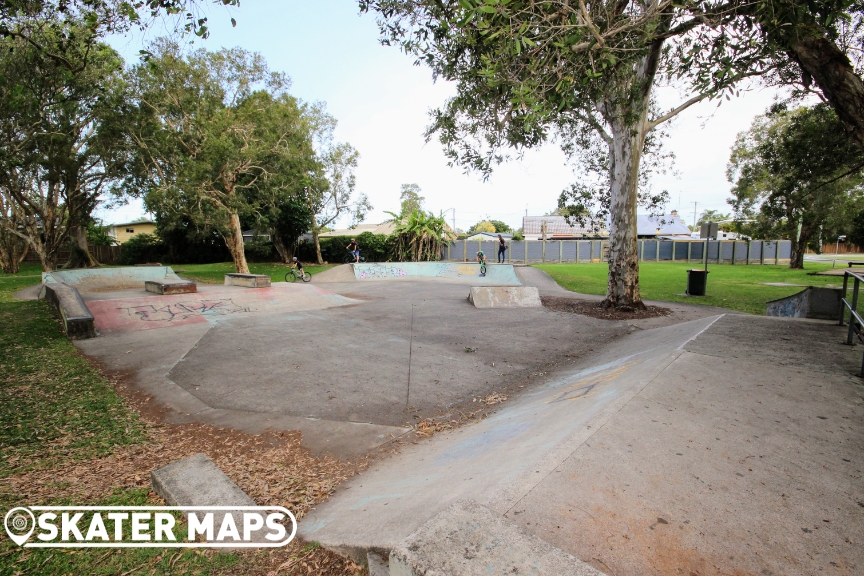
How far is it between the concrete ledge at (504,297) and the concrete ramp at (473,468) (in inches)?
267

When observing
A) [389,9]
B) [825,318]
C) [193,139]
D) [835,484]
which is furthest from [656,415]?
[193,139]

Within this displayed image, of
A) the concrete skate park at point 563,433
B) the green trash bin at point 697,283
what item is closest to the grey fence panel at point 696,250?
the green trash bin at point 697,283

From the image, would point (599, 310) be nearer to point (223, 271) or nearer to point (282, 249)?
point (223, 271)

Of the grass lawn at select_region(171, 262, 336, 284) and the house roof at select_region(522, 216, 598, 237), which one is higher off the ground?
the house roof at select_region(522, 216, 598, 237)

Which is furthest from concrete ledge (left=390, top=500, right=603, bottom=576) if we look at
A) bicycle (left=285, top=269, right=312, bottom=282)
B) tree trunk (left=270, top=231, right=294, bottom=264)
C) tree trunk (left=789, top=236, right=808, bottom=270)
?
tree trunk (left=270, top=231, right=294, bottom=264)

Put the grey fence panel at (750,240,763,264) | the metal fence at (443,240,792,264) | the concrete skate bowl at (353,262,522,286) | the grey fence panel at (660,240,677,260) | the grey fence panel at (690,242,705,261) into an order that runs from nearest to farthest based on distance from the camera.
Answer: the concrete skate bowl at (353,262,522,286)
the grey fence panel at (750,240,763,264)
the metal fence at (443,240,792,264)
the grey fence panel at (690,242,705,261)
the grey fence panel at (660,240,677,260)

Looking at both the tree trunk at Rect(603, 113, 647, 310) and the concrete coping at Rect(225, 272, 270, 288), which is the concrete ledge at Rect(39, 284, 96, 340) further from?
the tree trunk at Rect(603, 113, 647, 310)

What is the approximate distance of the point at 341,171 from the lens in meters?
30.8

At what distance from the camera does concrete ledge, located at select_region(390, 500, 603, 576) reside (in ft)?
5.30

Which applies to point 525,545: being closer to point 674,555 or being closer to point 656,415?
point 674,555

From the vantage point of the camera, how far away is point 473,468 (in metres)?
2.82

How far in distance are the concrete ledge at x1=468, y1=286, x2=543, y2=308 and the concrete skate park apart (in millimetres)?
3065

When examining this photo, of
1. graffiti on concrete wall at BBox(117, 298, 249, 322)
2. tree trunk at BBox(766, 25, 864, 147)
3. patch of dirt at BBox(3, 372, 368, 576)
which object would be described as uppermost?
tree trunk at BBox(766, 25, 864, 147)

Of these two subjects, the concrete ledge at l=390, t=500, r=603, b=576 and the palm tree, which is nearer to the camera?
the concrete ledge at l=390, t=500, r=603, b=576
